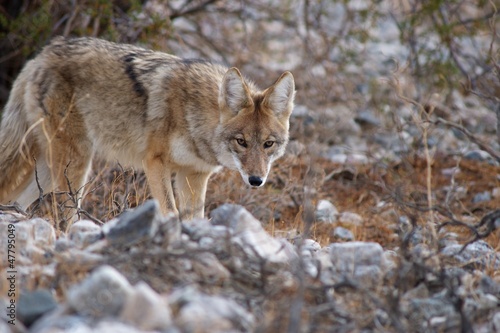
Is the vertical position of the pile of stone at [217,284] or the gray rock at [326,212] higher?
the pile of stone at [217,284]

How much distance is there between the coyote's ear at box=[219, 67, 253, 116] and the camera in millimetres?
6121

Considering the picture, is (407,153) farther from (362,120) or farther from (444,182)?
(362,120)

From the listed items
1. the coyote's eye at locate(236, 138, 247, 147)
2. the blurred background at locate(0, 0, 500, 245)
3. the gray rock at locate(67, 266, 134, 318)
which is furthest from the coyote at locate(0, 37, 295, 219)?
the gray rock at locate(67, 266, 134, 318)

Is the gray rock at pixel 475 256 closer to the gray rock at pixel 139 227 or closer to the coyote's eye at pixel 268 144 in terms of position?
the coyote's eye at pixel 268 144

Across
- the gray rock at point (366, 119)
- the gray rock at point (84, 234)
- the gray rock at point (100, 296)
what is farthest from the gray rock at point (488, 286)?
the gray rock at point (366, 119)

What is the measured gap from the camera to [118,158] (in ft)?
22.4

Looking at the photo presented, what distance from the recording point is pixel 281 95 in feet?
20.7

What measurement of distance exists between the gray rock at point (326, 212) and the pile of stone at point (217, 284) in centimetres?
321

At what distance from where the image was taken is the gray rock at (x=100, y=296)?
3197 millimetres

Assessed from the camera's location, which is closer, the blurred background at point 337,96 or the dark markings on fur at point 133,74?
the dark markings on fur at point 133,74

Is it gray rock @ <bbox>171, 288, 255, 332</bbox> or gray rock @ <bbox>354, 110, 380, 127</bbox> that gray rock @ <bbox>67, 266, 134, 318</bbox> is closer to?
gray rock @ <bbox>171, 288, 255, 332</bbox>

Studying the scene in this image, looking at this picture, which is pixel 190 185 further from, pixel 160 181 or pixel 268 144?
pixel 268 144

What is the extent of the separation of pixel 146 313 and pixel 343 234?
14.7ft

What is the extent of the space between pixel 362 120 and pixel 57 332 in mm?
9266
